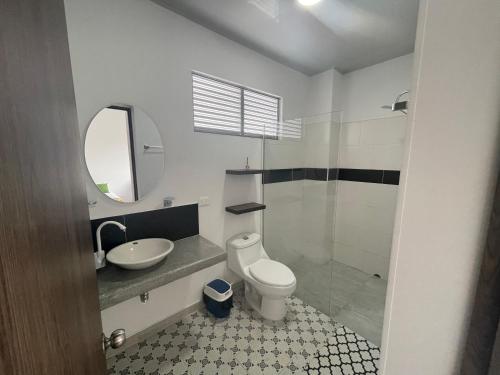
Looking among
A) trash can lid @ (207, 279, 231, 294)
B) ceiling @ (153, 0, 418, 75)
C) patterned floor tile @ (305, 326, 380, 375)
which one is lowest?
patterned floor tile @ (305, 326, 380, 375)

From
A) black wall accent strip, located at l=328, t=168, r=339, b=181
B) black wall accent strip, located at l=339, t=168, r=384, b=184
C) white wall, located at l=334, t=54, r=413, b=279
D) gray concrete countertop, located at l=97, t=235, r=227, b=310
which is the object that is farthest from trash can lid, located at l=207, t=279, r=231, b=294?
black wall accent strip, located at l=339, t=168, r=384, b=184

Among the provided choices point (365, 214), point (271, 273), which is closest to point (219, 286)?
point (271, 273)

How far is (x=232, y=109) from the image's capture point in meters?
2.17

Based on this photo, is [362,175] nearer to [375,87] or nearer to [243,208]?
[375,87]

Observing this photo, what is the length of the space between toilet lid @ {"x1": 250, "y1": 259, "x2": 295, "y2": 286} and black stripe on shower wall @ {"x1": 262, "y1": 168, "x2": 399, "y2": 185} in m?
0.94

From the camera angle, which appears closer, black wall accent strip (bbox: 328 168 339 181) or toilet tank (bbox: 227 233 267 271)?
toilet tank (bbox: 227 233 267 271)

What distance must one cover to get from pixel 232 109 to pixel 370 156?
1.75m

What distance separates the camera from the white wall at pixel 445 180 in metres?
0.39

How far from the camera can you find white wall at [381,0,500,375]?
0.39 metres

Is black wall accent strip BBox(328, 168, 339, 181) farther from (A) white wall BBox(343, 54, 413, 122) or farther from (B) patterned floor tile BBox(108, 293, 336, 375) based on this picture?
(B) patterned floor tile BBox(108, 293, 336, 375)

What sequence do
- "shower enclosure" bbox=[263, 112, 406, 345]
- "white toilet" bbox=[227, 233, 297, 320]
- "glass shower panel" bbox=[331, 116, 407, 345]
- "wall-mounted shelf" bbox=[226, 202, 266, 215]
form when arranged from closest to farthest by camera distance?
"white toilet" bbox=[227, 233, 297, 320] < "wall-mounted shelf" bbox=[226, 202, 266, 215] < "glass shower panel" bbox=[331, 116, 407, 345] < "shower enclosure" bbox=[263, 112, 406, 345]

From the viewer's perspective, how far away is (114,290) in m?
1.17

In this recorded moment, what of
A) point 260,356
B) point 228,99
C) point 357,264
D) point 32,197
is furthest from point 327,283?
point 32,197

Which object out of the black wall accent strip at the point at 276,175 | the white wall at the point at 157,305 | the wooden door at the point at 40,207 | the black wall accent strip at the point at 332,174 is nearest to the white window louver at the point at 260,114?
the black wall accent strip at the point at 276,175
